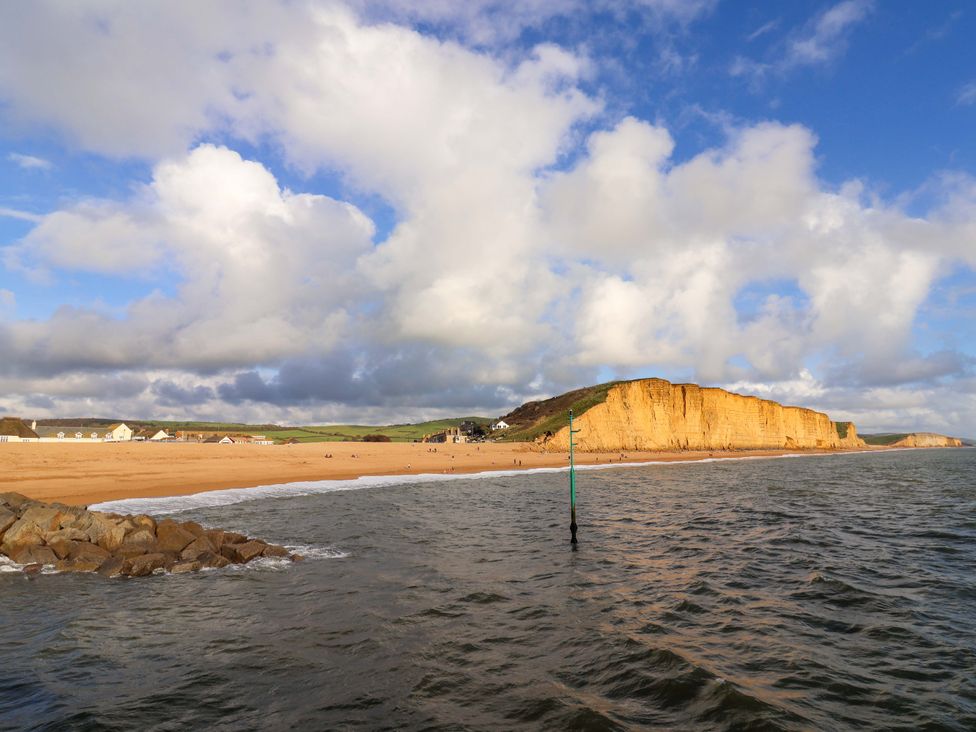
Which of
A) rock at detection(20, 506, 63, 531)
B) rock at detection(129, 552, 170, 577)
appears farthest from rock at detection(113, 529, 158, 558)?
rock at detection(20, 506, 63, 531)

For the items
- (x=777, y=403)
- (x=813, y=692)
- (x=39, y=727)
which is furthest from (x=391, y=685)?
(x=777, y=403)

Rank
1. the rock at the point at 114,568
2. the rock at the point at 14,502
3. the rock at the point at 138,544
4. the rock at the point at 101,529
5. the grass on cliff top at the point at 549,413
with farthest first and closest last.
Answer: the grass on cliff top at the point at 549,413 < the rock at the point at 14,502 < the rock at the point at 101,529 < the rock at the point at 138,544 < the rock at the point at 114,568

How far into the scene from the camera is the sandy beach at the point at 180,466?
33031 mm

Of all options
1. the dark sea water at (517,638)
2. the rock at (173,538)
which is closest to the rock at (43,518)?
the dark sea water at (517,638)

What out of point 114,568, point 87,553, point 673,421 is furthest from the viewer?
point 673,421

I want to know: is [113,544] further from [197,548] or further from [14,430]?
[14,430]

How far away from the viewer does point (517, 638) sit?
10477 mm

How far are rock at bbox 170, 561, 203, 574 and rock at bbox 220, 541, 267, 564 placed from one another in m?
0.98

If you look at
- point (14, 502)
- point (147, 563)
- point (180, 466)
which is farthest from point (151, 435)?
point (147, 563)

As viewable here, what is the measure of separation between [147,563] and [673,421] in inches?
4211

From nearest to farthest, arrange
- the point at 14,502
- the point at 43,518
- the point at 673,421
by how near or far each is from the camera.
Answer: the point at 43,518 → the point at 14,502 → the point at 673,421

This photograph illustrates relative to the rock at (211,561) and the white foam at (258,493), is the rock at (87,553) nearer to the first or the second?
the rock at (211,561)

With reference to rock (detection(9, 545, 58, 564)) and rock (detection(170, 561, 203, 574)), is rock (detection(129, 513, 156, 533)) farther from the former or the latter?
rock (detection(170, 561, 203, 574))

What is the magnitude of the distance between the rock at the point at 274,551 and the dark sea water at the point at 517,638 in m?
1.01
